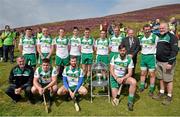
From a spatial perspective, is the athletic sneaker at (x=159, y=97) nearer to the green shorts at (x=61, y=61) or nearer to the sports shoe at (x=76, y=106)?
the sports shoe at (x=76, y=106)

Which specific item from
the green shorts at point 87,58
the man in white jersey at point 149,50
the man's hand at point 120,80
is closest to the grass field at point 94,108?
the man's hand at point 120,80

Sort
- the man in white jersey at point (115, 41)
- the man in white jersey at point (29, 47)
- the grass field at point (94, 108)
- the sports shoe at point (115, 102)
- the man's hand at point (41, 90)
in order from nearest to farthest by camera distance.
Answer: the grass field at point (94, 108), the man's hand at point (41, 90), the sports shoe at point (115, 102), the man in white jersey at point (115, 41), the man in white jersey at point (29, 47)

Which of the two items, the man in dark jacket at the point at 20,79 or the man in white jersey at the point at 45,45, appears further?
the man in white jersey at the point at 45,45

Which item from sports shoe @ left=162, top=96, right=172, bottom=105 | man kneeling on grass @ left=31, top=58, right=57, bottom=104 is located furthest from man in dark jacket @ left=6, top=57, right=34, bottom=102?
sports shoe @ left=162, top=96, right=172, bottom=105

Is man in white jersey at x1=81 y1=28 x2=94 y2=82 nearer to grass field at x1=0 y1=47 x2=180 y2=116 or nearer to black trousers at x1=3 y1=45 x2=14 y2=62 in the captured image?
grass field at x1=0 y1=47 x2=180 y2=116

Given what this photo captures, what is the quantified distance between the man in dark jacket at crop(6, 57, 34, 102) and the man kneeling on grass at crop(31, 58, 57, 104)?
11.2 inches

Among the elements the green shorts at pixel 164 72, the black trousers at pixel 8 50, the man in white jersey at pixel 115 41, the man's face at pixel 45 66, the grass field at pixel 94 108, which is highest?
the man in white jersey at pixel 115 41

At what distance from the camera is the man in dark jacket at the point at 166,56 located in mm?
11234

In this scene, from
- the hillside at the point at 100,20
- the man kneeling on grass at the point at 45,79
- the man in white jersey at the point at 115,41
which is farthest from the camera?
the hillside at the point at 100,20

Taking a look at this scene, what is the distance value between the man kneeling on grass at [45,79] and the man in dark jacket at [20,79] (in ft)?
0.93

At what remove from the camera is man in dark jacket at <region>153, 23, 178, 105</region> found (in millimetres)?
11234

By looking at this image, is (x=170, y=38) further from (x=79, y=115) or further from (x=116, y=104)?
(x=79, y=115)

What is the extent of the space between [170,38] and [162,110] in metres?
2.60

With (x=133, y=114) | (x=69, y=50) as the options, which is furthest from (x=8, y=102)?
(x=133, y=114)
